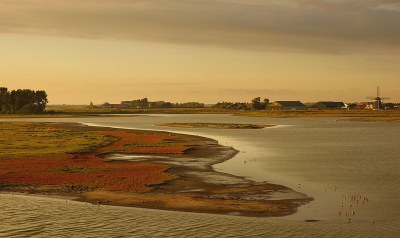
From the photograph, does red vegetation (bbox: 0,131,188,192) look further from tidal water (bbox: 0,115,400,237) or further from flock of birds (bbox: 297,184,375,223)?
flock of birds (bbox: 297,184,375,223)

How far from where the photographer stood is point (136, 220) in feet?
84.1

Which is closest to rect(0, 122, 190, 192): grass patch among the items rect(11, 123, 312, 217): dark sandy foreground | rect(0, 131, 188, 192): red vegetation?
rect(0, 131, 188, 192): red vegetation

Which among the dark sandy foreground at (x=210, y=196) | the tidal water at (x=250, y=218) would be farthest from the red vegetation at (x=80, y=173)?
the tidal water at (x=250, y=218)

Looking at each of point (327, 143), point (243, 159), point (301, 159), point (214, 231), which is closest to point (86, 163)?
point (243, 159)

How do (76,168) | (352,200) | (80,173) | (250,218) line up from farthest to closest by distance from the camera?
(76,168)
(80,173)
(352,200)
(250,218)

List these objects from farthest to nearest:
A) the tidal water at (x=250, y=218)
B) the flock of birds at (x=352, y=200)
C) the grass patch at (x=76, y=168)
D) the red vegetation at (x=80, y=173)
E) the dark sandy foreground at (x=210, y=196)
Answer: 1. the grass patch at (x=76, y=168)
2. the red vegetation at (x=80, y=173)
3. the dark sandy foreground at (x=210, y=196)
4. the flock of birds at (x=352, y=200)
5. the tidal water at (x=250, y=218)

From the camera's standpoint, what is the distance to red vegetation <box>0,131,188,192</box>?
36062 millimetres

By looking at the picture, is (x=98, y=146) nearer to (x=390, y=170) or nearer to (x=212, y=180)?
(x=212, y=180)

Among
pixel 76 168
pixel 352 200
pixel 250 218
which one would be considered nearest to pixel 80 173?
pixel 76 168

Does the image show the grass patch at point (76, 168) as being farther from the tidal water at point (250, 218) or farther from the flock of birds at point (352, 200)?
the flock of birds at point (352, 200)

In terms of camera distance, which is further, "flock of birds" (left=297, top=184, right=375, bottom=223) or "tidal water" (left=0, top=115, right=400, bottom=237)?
"flock of birds" (left=297, top=184, right=375, bottom=223)

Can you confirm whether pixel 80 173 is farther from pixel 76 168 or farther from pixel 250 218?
pixel 250 218

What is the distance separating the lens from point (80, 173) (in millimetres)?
41531

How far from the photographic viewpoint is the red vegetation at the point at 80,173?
36062 mm
